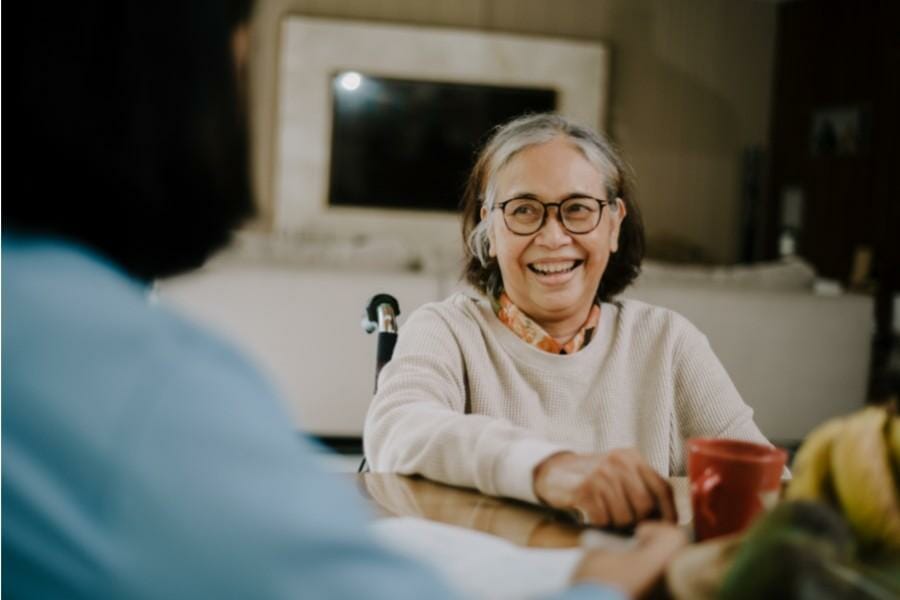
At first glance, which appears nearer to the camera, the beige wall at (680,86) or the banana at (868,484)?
the banana at (868,484)

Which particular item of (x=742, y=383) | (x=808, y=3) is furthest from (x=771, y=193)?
(x=742, y=383)

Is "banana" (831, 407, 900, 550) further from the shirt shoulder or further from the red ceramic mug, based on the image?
the shirt shoulder

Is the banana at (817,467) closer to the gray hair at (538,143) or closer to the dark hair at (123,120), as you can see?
the dark hair at (123,120)

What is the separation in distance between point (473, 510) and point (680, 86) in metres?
6.66

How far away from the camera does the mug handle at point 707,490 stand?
0.83 metres

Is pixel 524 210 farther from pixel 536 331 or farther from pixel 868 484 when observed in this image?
pixel 868 484

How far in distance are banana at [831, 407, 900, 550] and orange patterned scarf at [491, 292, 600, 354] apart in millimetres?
762

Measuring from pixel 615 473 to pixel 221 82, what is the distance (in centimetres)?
55

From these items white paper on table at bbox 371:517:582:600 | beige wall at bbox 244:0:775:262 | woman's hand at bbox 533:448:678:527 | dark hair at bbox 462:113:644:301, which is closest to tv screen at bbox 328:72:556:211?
beige wall at bbox 244:0:775:262

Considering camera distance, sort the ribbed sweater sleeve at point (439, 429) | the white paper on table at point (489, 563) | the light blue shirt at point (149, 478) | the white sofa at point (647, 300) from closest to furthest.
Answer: the light blue shirt at point (149, 478) → the white paper on table at point (489, 563) → the ribbed sweater sleeve at point (439, 429) → the white sofa at point (647, 300)

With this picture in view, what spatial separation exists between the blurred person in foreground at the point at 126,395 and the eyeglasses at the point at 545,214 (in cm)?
95

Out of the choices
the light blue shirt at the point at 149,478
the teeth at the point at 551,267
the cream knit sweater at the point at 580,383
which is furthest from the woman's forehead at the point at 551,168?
the light blue shirt at the point at 149,478

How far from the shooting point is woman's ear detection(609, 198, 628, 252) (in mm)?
1527

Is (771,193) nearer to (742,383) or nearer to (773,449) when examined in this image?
(742,383)
